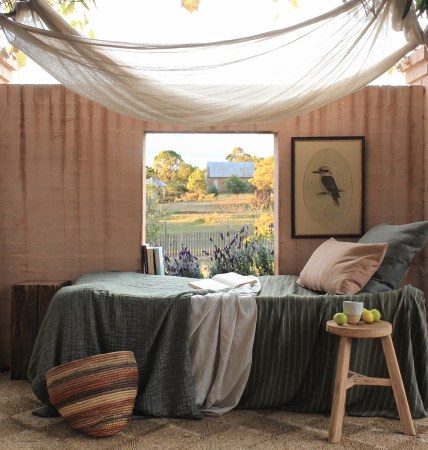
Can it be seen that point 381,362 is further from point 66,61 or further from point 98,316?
point 66,61

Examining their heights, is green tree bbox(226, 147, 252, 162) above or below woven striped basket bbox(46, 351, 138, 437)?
above

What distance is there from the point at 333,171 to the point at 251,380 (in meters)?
1.71

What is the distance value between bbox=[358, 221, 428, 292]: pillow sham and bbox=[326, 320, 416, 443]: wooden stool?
41cm

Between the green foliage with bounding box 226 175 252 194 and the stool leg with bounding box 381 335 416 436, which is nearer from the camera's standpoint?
the stool leg with bounding box 381 335 416 436

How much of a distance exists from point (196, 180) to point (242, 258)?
31.7 inches

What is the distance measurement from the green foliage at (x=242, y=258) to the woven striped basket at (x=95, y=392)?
165 cm

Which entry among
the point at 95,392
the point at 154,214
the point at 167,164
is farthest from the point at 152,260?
the point at 95,392

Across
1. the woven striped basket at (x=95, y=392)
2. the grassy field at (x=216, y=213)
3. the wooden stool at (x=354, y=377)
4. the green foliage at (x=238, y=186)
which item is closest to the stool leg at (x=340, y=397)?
the wooden stool at (x=354, y=377)

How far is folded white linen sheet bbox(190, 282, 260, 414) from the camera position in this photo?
3053 mm

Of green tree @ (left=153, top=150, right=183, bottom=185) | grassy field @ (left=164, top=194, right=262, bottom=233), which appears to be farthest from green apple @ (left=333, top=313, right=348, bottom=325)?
green tree @ (left=153, top=150, right=183, bottom=185)

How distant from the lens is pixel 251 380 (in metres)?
3.09

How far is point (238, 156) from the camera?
4.84 metres

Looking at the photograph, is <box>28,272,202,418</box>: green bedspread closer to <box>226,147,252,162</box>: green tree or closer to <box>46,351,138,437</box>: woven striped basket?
<box>46,351,138,437</box>: woven striped basket

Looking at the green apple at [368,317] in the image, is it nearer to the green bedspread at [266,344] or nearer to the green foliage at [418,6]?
the green bedspread at [266,344]
